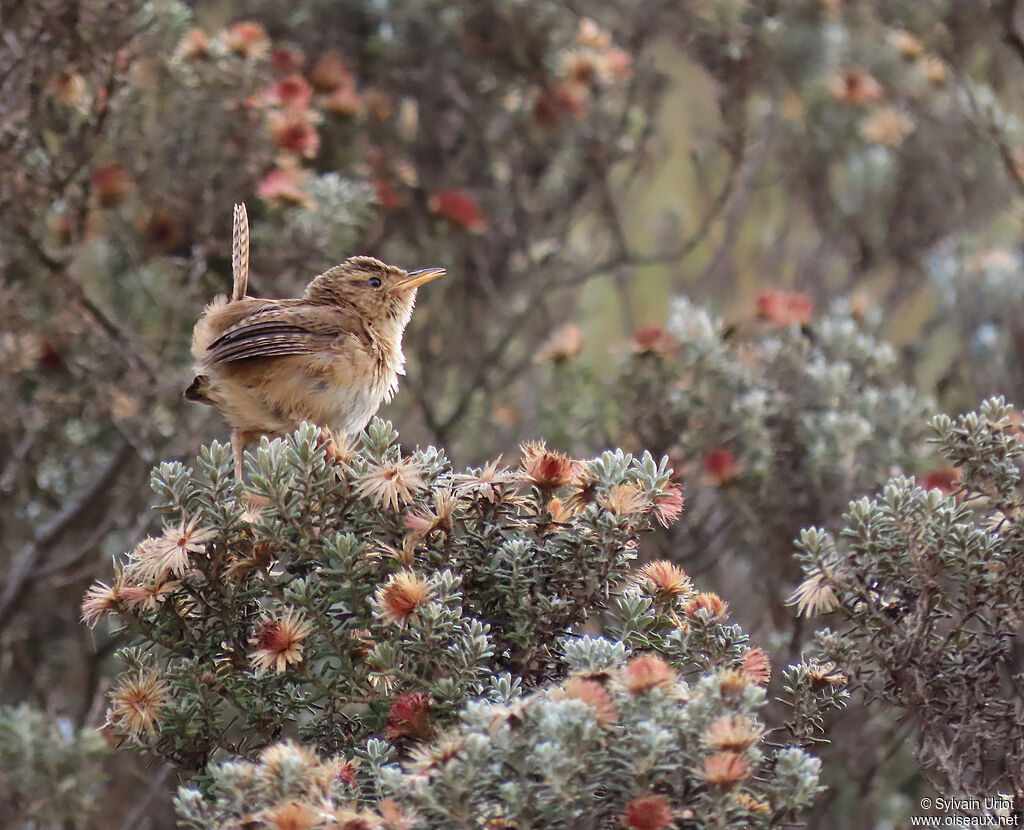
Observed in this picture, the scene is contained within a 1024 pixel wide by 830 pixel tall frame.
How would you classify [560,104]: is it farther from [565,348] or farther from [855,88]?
[855,88]

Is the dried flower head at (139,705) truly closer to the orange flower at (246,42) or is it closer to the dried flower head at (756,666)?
the dried flower head at (756,666)

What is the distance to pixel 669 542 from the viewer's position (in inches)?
220

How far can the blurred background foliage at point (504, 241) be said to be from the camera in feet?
17.0

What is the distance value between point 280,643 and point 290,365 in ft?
6.08

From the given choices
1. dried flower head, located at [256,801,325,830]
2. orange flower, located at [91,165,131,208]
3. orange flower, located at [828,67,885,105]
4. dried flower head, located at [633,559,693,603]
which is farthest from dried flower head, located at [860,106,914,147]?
dried flower head, located at [256,801,325,830]

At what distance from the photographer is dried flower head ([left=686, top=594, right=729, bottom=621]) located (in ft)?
8.77

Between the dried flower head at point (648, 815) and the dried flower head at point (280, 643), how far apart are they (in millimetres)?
783

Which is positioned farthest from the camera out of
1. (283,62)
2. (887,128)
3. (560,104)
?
(887,128)

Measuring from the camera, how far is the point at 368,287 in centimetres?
482

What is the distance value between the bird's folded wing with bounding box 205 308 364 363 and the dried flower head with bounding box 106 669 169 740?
174 cm

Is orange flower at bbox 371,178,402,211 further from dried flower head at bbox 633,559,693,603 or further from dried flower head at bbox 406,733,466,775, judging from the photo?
dried flower head at bbox 406,733,466,775

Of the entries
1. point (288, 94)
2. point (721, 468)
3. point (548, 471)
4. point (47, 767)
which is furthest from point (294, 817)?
point (288, 94)

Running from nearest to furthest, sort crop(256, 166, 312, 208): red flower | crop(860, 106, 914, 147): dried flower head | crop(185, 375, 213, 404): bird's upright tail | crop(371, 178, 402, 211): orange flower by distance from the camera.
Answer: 1. crop(185, 375, 213, 404): bird's upright tail
2. crop(256, 166, 312, 208): red flower
3. crop(371, 178, 402, 211): orange flower
4. crop(860, 106, 914, 147): dried flower head

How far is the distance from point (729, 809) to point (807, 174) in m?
6.53
